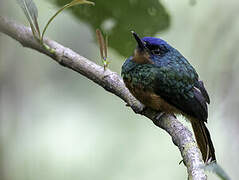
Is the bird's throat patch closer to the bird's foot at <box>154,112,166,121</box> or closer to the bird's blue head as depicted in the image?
the bird's blue head

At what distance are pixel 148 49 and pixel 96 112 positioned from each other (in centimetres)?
187

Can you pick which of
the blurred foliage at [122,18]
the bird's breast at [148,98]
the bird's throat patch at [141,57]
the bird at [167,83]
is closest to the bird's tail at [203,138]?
the bird at [167,83]

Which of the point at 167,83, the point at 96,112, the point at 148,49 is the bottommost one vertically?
the point at 96,112

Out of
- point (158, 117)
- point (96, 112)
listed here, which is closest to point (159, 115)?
point (158, 117)

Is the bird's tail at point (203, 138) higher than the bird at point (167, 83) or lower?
lower

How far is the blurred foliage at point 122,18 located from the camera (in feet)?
7.80

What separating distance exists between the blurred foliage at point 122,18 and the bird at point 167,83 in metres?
0.09

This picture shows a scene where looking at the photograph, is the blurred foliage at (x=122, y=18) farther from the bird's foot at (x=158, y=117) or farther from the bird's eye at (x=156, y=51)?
the bird's foot at (x=158, y=117)

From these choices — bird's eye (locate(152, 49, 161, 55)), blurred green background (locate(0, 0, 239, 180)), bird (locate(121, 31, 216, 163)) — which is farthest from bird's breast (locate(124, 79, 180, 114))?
blurred green background (locate(0, 0, 239, 180))

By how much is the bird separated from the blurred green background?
0.73 m

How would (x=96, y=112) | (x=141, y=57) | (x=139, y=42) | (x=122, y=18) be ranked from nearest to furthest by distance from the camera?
1. (x=122, y=18)
2. (x=139, y=42)
3. (x=141, y=57)
4. (x=96, y=112)

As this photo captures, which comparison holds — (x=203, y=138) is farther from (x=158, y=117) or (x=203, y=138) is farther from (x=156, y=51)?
(x=156, y=51)

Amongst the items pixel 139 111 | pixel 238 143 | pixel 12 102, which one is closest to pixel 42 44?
pixel 139 111

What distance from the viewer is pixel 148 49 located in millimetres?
2691
